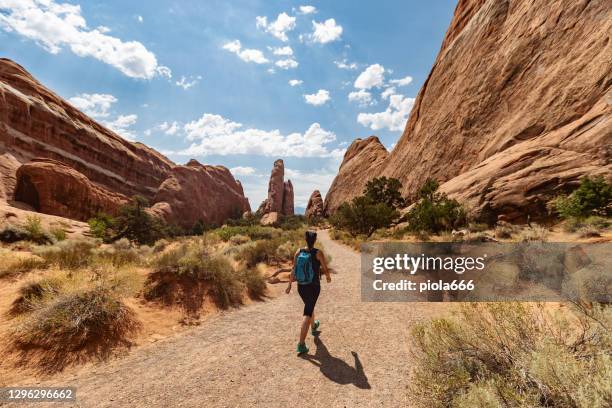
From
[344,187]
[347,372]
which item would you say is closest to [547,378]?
[347,372]

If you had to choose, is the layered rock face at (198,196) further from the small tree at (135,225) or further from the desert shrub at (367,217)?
the desert shrub at (367,217)

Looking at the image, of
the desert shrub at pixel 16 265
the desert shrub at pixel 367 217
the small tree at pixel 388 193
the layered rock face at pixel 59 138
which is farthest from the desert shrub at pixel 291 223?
the desert shrub at pixel 16 265

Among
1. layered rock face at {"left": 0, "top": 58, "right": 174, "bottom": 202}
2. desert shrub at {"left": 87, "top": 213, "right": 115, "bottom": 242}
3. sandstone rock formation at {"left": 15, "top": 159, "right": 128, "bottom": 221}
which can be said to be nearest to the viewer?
desert shrub at {"left": 87, "top": 213, "right": 115, "bottom": 242}

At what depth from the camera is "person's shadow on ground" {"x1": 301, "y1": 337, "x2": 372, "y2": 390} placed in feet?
11.9

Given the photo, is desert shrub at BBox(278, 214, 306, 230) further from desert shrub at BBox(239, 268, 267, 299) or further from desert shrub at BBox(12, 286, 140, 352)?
desert shrub at BBox(12, 286, 140, 352)

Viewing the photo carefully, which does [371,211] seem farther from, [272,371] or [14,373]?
[14,373]

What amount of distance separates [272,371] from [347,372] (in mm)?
1159

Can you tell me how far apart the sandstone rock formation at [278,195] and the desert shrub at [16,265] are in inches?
2758

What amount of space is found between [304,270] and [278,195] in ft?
254

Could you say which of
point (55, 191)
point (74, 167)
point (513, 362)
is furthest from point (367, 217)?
point (74, 167)

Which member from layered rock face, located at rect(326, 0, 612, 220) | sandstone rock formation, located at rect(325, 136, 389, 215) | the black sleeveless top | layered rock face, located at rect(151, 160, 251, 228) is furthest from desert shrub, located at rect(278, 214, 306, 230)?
the black sleeveless top

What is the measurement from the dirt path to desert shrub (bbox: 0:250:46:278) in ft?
14.4

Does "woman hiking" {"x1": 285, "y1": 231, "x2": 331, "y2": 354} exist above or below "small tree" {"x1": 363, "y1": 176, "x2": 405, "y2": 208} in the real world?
below

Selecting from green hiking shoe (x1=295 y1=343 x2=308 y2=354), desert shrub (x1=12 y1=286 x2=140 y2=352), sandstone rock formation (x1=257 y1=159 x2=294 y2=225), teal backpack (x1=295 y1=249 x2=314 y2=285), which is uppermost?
sandstone rock formation (x1=257 y1=159 x2=294 y2=225)
